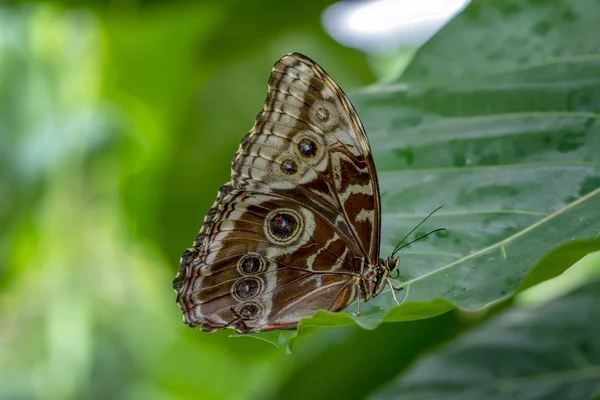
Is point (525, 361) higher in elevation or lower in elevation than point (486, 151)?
lower

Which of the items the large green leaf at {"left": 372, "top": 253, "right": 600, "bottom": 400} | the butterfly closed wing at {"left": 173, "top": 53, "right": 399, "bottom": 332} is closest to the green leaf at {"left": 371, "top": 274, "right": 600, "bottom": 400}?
the large green leaf at {"left": 372, "top": 253, "right": 600, "bottom": 400}

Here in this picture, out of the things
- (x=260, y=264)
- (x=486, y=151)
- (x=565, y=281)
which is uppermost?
(x=486, y=151)

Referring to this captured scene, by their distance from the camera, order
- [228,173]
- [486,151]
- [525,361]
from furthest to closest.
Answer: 1. [228,173]
2. [525,361]
3. [486,151]

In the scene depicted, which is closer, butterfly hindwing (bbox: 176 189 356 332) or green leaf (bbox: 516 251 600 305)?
butterfly hindwing (bbox: 176 189 356 332)

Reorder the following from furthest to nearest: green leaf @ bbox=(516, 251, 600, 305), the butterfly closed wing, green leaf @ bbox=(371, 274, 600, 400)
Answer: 1. green leaf @ bbox=(516, 251, 600, 305)
2. green leaf @ bbox=(371, 274, 600, 400)
3. the butterfly closed wing

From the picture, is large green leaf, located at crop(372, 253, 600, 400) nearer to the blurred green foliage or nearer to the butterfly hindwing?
the blurred green foliage

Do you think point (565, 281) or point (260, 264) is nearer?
point (260, 264)

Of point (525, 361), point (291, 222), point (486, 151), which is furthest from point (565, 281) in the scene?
point (291, 222)

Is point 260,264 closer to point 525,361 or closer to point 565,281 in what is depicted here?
point 525,361

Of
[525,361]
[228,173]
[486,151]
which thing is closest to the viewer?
[486,151]
